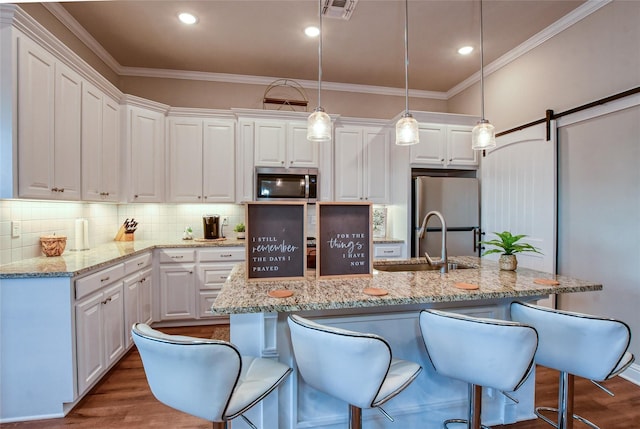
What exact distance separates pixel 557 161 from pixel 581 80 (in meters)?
0.70

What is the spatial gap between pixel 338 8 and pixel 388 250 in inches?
97.8

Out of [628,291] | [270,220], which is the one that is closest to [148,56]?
[270,220]

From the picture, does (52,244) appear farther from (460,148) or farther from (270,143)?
(460,148)

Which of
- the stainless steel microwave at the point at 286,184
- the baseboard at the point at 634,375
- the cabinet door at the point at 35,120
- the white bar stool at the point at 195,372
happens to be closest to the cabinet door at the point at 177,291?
the stainless steel microwave at the point at 286,184

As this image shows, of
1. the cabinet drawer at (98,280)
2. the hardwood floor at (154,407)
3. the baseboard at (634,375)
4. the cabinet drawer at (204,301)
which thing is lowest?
the hardwood floor at (154,407)

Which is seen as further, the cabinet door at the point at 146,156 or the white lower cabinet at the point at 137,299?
the cabinet door at the point at 146,156

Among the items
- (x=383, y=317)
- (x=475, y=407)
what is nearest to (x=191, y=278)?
(x=383, y=317)

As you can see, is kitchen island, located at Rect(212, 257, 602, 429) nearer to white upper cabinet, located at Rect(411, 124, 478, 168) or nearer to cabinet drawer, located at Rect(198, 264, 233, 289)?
cabinet drawer, located at Rect(198, 264, 233, 289)

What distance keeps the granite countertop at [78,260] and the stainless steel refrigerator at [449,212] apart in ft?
6.80

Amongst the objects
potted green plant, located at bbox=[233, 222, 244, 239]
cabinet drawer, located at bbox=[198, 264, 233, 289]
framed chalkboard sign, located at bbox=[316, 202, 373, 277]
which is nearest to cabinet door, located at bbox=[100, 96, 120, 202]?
cabinet drawer, located at bbox=[198, 264, 233, 289]

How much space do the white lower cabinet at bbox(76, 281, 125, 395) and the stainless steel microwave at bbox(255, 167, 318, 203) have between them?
169 cm

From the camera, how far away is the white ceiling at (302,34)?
263 cm

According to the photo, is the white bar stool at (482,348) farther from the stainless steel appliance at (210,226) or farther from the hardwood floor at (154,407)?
the stainless steel appliance at (210,226)

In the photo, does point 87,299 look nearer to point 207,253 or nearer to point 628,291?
point 207,253
